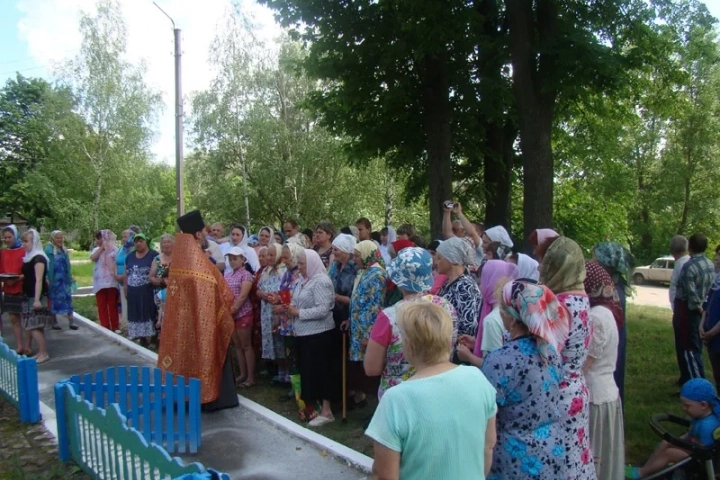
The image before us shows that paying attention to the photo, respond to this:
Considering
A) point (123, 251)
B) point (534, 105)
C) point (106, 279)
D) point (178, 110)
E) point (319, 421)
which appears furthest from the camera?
point (178, 110)

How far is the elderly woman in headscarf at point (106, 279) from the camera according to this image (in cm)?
941

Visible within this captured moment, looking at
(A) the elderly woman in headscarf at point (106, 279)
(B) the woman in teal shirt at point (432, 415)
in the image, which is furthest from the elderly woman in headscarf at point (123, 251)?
(B) the woman in teal shirt at point (432, 415)

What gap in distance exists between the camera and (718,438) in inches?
136

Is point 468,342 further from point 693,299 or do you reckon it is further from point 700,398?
point 693,299

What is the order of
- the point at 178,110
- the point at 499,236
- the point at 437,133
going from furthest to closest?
the point at 178,110, the point at 437,133, the point at 499,236

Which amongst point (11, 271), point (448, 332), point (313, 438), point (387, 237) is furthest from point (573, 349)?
point (11, 271)

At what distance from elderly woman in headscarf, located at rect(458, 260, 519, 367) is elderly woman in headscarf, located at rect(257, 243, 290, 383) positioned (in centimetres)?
280

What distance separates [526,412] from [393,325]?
34.3 inches

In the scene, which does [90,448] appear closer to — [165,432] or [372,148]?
[165,432]

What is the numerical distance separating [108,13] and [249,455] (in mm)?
31780

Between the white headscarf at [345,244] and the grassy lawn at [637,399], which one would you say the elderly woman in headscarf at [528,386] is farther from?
the white headscarf at [345,244]

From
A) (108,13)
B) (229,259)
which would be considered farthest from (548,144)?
(108,13)

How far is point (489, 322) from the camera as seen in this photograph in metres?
3.26

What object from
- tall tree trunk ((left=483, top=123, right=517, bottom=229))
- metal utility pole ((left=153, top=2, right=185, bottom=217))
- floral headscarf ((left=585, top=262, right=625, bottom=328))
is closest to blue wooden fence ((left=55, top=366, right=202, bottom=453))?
floral headscarf ((left=585, top=262, right=625, bottom=328))
